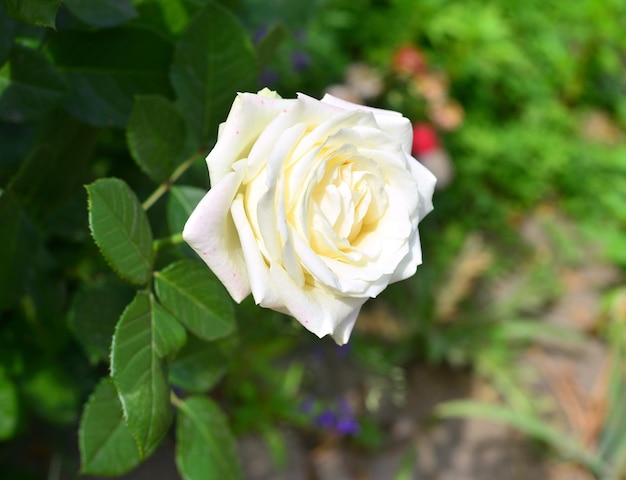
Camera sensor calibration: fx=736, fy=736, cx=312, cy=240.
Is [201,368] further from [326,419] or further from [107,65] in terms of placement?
[326,419]

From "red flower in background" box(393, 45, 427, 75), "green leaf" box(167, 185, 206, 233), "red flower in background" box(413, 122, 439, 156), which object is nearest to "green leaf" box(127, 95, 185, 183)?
"green leaf" box(167, 185, 206, 233)

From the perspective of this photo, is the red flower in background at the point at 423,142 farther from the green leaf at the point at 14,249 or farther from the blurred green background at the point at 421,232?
the green leaf at the point at 14,249

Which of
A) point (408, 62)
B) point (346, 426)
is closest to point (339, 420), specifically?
point (346, 426)

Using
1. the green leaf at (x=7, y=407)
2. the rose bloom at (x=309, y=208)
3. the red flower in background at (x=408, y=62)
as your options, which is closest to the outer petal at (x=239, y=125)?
the rose bloom at (x=309, y=208)

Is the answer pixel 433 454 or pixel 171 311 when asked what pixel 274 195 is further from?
pixel 433 454

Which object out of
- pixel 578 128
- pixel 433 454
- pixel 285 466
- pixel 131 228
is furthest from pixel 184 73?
pixel 578 128
